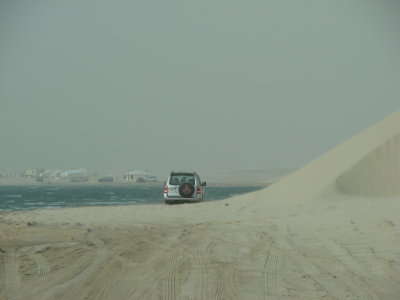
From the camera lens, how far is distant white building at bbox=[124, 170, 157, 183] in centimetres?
18266

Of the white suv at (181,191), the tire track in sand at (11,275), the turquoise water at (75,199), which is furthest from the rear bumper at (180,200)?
the tire track in sand at (11,275)

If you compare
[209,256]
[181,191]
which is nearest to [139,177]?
[181,191]

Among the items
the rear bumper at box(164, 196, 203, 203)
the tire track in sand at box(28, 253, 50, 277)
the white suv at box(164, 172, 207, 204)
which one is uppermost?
the white suv at box(164, 172, 207, 204)

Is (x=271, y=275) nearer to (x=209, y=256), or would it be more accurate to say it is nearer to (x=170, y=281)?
(x=170, y=281)

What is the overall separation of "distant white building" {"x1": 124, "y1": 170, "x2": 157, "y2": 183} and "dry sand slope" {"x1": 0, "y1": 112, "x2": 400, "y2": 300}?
166480mm

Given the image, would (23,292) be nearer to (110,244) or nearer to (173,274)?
(173,274)

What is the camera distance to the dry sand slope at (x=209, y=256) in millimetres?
6133

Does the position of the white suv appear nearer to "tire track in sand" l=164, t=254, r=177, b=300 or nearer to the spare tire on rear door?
the spare tire on rear door

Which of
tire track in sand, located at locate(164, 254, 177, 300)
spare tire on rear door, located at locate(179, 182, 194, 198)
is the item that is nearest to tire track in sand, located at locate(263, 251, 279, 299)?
tire track in sand, located at locate(164, 254, 177, 300)

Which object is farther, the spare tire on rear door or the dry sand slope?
the spare tire on rear door

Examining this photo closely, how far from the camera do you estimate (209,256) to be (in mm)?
8445

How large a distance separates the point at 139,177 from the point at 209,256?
180622 mm

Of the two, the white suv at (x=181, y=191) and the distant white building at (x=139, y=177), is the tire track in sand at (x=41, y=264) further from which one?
the distant white building at (x=139, y=177)

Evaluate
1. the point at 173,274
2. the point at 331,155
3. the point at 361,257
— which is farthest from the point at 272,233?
the point at 331,155
